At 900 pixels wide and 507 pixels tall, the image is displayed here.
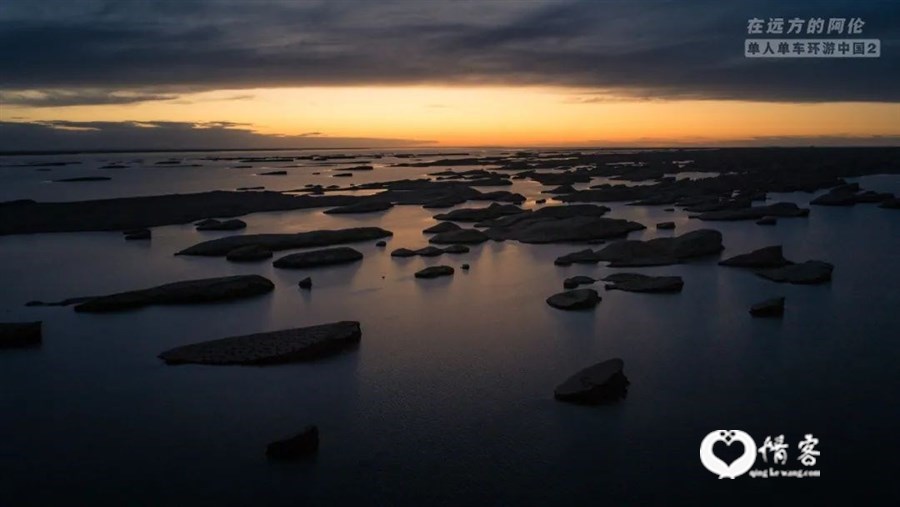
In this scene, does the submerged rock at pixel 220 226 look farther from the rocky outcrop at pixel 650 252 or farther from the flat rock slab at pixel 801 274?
the flat rock slab at pixel 801 274

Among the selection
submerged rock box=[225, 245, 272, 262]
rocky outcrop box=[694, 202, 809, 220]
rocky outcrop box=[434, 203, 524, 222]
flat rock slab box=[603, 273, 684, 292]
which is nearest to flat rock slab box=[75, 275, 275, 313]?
submerged rock box=[225, 245, 272, 262]

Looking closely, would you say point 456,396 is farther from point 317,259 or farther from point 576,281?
point 317,259

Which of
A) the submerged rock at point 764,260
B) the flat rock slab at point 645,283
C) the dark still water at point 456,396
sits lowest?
the dark still water at point 456,396

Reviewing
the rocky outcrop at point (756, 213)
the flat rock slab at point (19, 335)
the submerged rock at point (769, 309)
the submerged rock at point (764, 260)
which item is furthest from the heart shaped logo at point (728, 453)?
the rocky outcrop at point (756, 213)

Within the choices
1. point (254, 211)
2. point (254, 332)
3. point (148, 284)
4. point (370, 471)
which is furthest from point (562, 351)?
point (254, 211)

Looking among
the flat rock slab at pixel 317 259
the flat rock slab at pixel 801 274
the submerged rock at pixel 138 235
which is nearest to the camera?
the flat rock slab at pixel 801 274

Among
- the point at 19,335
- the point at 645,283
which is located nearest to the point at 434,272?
the point at 645,283
